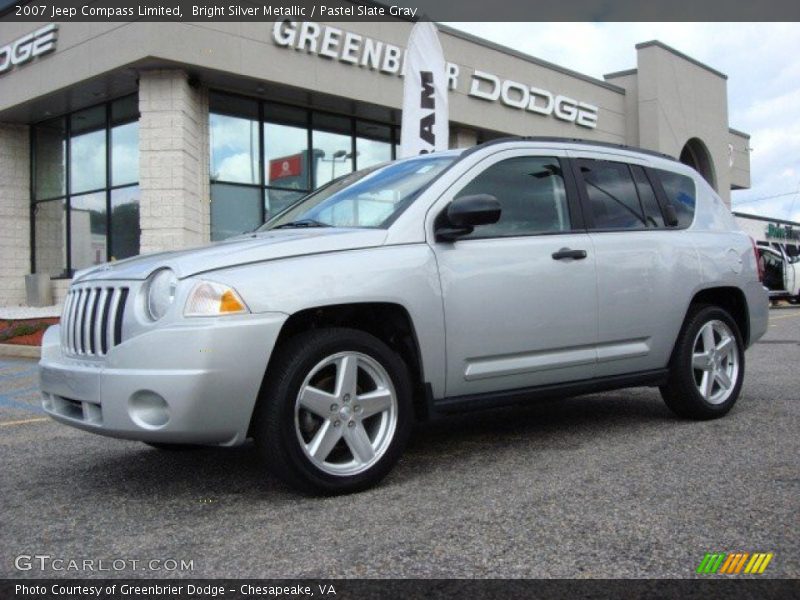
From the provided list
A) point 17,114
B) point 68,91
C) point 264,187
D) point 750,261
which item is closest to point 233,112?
point 264,187

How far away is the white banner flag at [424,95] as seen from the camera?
10.6 metres

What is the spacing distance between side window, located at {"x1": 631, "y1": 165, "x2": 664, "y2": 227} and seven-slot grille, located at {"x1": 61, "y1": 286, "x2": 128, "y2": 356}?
10.7 ft

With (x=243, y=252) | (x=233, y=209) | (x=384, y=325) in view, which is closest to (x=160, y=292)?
(x=243, y=252)

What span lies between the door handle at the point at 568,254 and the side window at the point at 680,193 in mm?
1144

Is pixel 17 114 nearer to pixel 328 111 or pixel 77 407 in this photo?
pixel 328 111

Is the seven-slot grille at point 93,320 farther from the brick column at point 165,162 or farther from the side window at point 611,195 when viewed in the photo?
the brick column at point 165,162

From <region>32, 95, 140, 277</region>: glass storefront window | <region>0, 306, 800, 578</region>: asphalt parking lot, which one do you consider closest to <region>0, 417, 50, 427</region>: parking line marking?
<region>0, 306, 800, 578</region>: asphalt parking lot

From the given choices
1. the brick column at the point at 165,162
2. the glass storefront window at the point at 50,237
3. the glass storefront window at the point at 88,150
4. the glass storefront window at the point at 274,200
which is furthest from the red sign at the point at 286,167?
the glass storefront window at the point at 50,237

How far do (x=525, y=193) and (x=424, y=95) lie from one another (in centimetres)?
661

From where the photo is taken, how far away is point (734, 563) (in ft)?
8.52

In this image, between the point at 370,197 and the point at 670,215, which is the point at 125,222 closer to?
the point at 370,197

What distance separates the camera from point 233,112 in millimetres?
16531

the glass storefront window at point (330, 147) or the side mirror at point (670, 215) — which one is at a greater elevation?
the glass storefront window at point (330, 147)

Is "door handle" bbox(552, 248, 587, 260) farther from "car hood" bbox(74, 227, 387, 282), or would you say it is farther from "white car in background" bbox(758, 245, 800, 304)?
"white car in background" bbox(758, 245, 800, 304)
